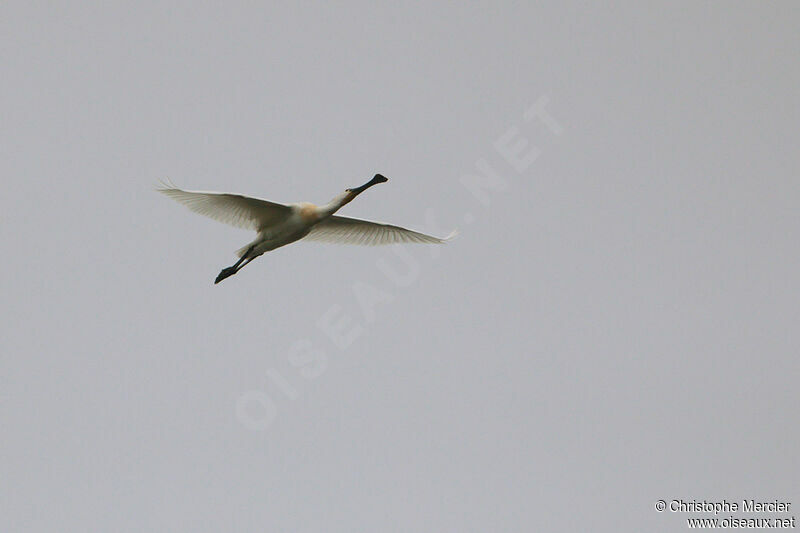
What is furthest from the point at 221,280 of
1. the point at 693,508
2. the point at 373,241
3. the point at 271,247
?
the point at 693,508

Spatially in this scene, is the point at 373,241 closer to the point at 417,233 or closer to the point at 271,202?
the point at 417,233

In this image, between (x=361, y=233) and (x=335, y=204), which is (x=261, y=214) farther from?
(x=361, y=233)

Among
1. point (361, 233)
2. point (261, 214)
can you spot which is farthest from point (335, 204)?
point (361, 233)

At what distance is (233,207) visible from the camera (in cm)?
1873

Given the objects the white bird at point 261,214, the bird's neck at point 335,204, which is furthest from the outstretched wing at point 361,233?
the bird's neck at point 335,204

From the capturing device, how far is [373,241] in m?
20.8

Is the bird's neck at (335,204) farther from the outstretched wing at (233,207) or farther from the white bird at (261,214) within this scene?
the outstretched wing at (233,207)

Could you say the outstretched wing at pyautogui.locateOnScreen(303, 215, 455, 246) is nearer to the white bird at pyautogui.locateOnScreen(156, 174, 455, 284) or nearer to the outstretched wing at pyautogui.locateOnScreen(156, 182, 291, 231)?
the white bird at pyautogui.locateOnScreen(156, 174, 455, 284)

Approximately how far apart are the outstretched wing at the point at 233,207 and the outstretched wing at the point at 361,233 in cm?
122

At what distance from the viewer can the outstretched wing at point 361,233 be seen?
20078mm

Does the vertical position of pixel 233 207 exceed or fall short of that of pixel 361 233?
it exceeds it

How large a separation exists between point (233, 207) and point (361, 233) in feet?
8.52

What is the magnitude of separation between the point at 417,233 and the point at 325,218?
2.11 meters

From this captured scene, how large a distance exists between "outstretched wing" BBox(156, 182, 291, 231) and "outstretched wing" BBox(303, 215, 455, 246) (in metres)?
1.22
